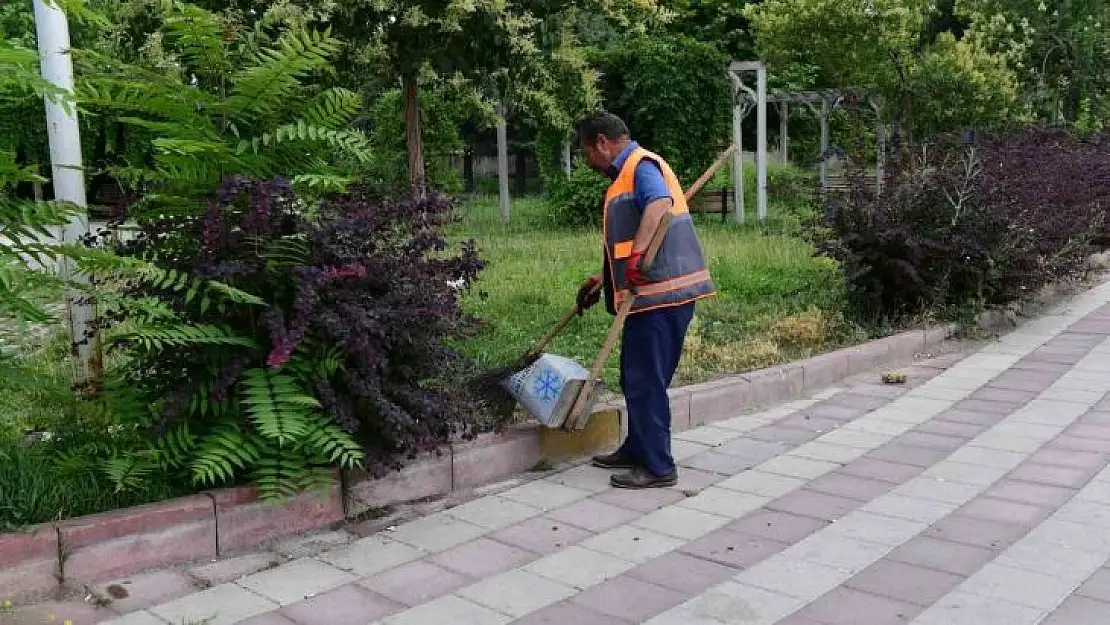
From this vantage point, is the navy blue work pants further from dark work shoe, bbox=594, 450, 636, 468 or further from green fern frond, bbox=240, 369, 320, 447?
green fern frond, bbox=240, 369, 320, 447

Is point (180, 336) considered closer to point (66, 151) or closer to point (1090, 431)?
point (66, 151)

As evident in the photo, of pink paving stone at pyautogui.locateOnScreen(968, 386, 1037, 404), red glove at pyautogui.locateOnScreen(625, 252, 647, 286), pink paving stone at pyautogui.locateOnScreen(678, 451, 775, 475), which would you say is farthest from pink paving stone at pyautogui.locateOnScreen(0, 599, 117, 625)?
pink paving stone at pyautogui.locateOnScreen(968, 386, 1037, 404)

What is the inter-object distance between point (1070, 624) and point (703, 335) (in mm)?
4237

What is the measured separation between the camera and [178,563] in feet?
12.7

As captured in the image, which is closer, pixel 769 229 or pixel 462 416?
pixel 462 416

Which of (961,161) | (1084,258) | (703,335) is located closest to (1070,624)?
(703,335)

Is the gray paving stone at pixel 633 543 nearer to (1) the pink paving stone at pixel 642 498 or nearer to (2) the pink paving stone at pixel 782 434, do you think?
(1) the pink paving stone at pixel 642 498

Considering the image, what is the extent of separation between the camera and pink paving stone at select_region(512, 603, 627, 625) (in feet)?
11.3

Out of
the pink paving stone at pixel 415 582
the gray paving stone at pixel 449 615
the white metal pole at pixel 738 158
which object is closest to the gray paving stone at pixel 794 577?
the gray paving stone at pixel 449 615

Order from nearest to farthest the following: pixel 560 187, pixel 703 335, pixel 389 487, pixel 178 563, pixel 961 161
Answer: pixel 178 563, pixel 389 487, pixel 703 335, pixel 961 161, pixel 560 187

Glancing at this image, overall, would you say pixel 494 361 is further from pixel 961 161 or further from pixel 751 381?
pixel 961 161

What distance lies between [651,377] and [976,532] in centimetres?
158

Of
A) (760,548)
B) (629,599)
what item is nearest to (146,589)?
(629,599)

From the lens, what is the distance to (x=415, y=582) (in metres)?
3.77
